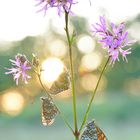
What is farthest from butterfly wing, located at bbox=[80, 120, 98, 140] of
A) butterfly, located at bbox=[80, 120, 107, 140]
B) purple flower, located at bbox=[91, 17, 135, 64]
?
purple flower, located at bbox=[91, 17, 135, 64]

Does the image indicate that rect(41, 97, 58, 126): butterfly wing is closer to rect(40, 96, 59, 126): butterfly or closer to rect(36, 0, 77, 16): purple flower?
rect(40, 96, 59, 126): butterfly

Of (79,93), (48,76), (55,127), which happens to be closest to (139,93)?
(79,93)

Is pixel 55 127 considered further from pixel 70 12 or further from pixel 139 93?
pixel 70 12

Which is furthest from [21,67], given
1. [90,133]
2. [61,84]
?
[90,133]

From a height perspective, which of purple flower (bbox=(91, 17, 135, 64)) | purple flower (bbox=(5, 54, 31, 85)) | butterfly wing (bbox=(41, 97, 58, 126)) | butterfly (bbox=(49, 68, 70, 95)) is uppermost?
purple flower (bbox=(91, 17, 135, 64))

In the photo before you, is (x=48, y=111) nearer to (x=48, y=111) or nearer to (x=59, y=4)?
(x=48, y=111)

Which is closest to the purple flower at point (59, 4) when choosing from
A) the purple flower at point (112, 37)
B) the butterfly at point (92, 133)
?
the purple flower at point (112, 37)

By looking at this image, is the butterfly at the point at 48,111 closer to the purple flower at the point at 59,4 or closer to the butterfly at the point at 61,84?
the butterfly at the point at 61,84
